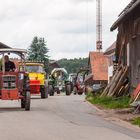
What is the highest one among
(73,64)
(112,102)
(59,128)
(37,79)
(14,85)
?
(73,64)

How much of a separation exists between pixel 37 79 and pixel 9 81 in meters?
12.2

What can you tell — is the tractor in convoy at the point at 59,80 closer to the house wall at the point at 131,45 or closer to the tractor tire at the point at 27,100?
the house wall at the point at 131,45

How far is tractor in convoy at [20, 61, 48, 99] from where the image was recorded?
36156mm

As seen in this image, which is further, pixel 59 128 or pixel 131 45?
pixel 131 45

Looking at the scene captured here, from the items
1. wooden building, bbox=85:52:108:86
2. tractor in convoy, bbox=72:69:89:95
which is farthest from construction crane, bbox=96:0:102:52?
tractor in convoy, bbox=72:69:89:95

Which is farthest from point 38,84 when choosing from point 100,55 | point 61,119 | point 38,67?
point 100,55

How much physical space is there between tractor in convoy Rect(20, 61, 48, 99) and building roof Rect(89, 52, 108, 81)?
5390 cm

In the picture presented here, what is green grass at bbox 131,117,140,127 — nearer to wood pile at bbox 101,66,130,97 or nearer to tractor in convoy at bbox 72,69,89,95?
wood pile at bbox 101,66,130,97

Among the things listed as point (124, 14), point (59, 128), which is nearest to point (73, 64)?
point (124, 14)

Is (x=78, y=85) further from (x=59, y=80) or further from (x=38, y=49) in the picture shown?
(x=38, y=49)

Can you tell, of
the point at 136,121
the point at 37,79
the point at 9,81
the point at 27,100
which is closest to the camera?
the point at 136,121

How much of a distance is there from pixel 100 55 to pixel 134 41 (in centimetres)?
6878

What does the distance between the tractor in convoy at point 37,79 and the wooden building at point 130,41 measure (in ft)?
17.2

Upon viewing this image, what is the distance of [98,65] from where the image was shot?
9638 centimetres
